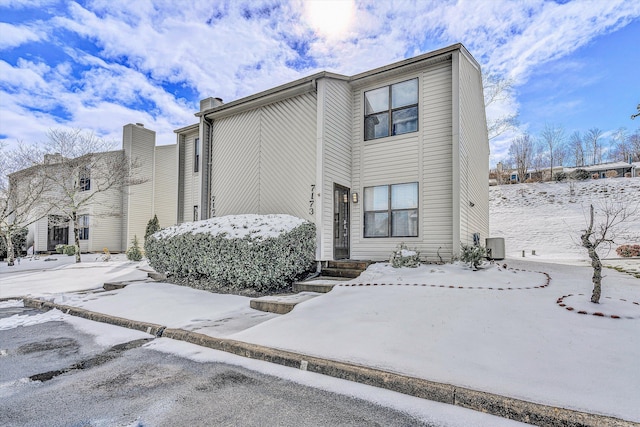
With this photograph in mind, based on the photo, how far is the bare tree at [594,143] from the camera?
3631 cm

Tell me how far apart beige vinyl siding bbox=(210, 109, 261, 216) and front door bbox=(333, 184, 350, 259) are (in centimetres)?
225

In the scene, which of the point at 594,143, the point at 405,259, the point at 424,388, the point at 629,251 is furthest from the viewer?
the point at 594,143

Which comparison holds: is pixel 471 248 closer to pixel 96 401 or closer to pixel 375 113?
pixel 375 113

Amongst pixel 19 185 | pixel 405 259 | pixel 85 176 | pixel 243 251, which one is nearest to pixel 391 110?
pixel 405 259

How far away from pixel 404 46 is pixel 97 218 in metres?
18.0

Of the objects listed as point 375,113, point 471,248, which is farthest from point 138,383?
point 375,113

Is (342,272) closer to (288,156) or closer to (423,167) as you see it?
(423,167)

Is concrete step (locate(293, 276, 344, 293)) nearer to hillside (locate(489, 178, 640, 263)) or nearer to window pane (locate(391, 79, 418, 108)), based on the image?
window pane (locate(391, 79, 418, 108))

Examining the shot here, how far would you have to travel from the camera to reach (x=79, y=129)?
54.9ft

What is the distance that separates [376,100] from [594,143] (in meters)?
40.1

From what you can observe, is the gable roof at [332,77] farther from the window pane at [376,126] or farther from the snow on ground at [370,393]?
the snow on ground at [370,393]

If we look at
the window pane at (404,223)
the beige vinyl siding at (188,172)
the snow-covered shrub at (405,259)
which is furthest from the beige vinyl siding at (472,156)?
the beige vinyl siding at (188,172)

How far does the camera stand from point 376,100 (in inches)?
349

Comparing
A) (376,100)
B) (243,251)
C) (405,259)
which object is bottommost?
(405,259)
